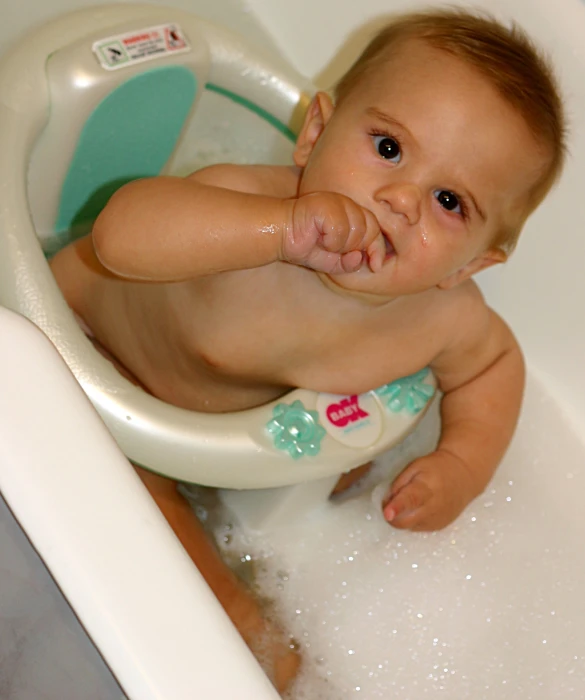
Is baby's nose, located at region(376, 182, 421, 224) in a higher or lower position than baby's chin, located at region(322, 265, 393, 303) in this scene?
higher

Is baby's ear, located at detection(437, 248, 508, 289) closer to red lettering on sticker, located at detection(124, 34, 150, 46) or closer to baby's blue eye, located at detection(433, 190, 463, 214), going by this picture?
baby's blue eye, located at detection(433, 190, 463, 214)

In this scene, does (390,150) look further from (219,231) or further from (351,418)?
(351,418)

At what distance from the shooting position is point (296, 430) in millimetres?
806

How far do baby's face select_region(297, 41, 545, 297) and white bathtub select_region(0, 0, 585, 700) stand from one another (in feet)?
0.85

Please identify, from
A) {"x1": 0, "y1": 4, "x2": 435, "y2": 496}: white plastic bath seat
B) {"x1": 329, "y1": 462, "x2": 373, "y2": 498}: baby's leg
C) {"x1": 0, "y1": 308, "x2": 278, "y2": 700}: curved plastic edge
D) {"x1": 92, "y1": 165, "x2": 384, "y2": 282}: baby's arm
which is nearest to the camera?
{"x1": 0, "y1": 308, "x2": 278, "y2": 700}: curved plastic edge

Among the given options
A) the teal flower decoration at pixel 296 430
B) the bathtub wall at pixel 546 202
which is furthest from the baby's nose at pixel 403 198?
the bathtub wall at pixel 546 202

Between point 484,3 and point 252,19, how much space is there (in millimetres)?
356

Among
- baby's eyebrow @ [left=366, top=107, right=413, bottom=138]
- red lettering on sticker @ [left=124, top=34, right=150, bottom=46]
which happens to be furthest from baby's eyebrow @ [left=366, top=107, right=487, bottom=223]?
red lettering on sticker @ [left=124, top=34, right=150, bottom=46]

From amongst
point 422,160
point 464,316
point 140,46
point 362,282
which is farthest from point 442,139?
point 140,46

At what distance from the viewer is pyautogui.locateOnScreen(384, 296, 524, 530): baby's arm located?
879 millimetres

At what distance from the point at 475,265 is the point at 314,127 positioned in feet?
0.67

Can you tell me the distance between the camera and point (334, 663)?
0.94m

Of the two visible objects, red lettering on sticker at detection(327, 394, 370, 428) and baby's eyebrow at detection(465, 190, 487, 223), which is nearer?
baby's eyebrow at detection(465, 190, 487, 223)

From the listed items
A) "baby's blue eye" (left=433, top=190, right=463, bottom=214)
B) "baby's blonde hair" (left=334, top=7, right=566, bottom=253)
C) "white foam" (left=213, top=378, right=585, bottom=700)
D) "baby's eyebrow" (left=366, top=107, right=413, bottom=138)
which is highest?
"baby's blonde hair" (left=334, top=7, right=566, bottom=253)
